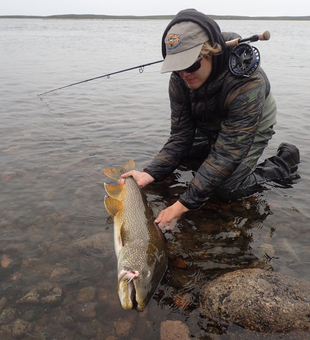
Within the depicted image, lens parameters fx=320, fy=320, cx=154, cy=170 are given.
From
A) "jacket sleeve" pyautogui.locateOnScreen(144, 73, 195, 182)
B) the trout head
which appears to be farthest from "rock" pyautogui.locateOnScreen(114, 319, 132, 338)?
"jacket sleeve" pyautogui.locateOnScreen(144, 73, 195, 182)

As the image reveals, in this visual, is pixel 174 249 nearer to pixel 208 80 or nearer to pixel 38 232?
pixel 38 232

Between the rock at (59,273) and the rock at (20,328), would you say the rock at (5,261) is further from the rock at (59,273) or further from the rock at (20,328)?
the rock at (20,328)

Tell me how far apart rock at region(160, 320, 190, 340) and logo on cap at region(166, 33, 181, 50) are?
262 cm

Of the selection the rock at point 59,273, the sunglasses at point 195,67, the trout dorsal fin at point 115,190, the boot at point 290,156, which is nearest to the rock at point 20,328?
the rock at point 59,273

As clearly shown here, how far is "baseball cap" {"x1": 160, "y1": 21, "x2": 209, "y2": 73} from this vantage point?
10.4 ft

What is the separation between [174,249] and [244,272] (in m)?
0.87

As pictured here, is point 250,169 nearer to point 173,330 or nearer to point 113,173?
point 113,173

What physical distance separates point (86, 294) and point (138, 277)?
1.96 feet

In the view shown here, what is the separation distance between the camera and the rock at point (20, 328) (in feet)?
8.68

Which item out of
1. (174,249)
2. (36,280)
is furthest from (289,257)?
(36,280)

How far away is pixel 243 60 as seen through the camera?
11.8 ft

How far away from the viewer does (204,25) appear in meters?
3.26

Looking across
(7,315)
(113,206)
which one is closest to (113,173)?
(113,206)

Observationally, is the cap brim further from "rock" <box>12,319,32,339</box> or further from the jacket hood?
"rock" <box>12,319,32,339</box>
